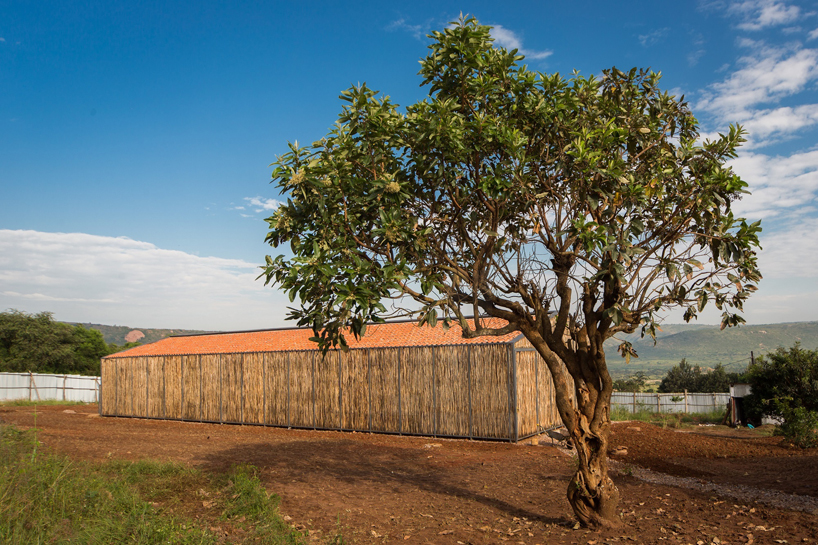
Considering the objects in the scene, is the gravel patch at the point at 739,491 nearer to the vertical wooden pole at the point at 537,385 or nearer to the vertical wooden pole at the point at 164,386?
the vertical wooden pole at the point at 537,385

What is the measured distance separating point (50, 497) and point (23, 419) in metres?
15.9

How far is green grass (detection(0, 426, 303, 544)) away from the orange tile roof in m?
6.27

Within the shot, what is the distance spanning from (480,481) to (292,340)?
11.9 m

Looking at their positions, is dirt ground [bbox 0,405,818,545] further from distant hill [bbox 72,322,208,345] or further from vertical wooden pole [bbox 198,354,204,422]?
distant hill [bbox 72,322,208,345]

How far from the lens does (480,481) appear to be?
8.65 metres

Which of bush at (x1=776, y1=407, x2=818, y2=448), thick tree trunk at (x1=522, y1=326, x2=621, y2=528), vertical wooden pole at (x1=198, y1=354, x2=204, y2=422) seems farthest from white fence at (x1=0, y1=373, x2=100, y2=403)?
bush at (x1=776, y1=407, x2=818, y2=448)

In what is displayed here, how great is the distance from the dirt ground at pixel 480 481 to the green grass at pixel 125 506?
1.96ft

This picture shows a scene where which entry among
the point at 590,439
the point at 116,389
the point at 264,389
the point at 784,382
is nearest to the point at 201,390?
the point at 264,389

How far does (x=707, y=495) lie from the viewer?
7.48 meters

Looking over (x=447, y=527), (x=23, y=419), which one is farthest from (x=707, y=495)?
(x=23, y=419)

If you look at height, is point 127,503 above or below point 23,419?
above

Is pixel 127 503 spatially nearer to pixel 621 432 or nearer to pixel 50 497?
pixel 50 497

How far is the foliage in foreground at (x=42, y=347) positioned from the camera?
35.8m

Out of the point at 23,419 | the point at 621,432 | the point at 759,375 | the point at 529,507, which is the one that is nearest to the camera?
the point at 529,507
